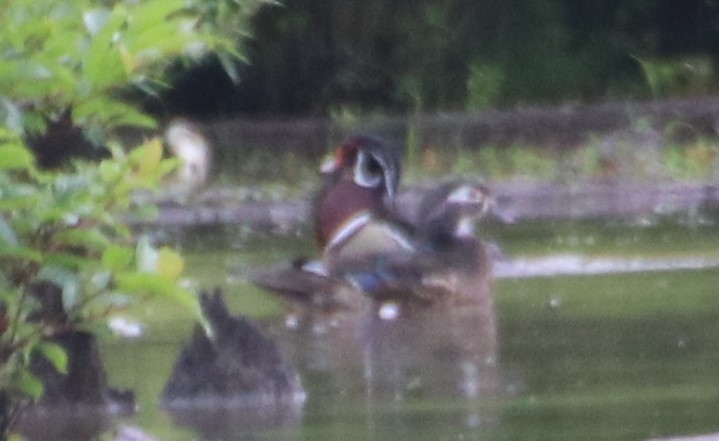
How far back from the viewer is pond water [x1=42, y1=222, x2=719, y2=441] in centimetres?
597

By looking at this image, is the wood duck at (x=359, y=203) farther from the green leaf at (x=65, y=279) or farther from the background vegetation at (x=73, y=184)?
the green leaf at (x=65, y=279)

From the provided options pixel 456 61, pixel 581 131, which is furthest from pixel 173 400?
pixel 456 61

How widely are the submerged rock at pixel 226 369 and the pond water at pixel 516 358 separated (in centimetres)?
11

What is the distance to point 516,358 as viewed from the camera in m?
7.34

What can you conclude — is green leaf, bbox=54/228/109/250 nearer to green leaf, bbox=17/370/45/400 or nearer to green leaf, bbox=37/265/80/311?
green leaf, bbox=37/265/80/311

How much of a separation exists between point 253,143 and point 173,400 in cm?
1137

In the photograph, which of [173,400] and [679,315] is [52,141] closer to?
[173,400]

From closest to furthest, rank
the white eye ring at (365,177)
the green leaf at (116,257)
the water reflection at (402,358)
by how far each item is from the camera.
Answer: the green leaf at (116,257), the water reflection at (402,358), the white eye ring at (365,177)

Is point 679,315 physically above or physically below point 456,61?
above

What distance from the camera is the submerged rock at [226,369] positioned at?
20.8ft

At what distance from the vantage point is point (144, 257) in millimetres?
3682

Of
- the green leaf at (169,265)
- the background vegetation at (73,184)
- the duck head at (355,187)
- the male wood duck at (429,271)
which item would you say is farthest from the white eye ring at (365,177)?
the green leaf at (169,265)

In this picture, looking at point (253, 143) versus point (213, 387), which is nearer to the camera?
point (213, 387)

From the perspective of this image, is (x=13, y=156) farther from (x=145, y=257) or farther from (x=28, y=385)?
(x=28, y=385)
